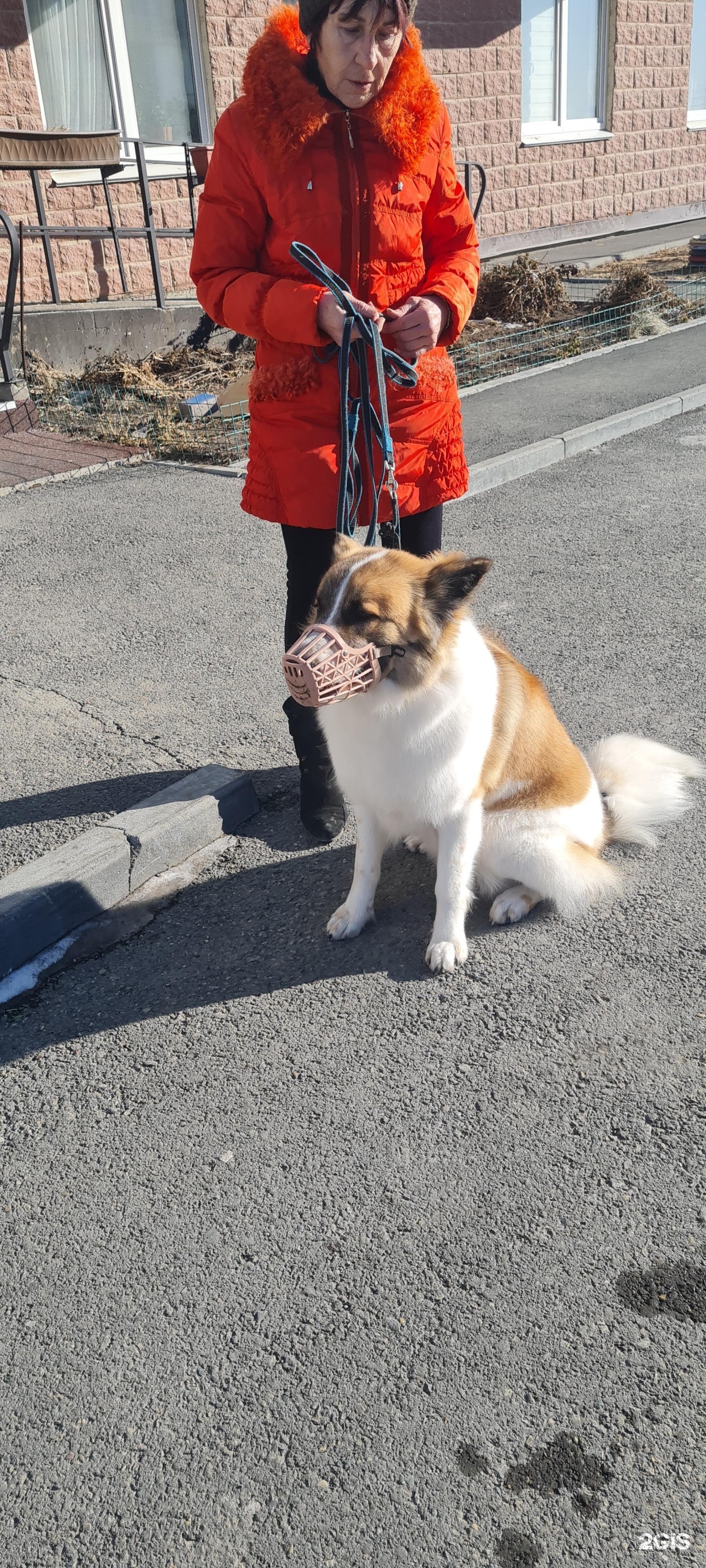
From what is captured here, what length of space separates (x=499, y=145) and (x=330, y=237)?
14.1 meters

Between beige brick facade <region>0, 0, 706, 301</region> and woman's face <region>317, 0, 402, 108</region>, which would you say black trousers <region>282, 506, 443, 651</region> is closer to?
woman's face <region>317, 0, 402, 108</region>

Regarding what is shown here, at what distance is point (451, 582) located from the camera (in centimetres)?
268

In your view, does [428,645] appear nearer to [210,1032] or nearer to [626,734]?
[210,1032]

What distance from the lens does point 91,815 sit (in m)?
4.04

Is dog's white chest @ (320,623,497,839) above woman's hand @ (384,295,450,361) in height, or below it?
below

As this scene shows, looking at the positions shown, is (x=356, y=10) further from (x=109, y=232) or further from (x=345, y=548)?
(x=109, y=232)

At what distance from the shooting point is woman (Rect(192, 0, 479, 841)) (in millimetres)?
2953

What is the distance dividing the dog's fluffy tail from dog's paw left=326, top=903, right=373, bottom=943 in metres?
0.94

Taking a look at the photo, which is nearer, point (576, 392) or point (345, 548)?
point (345, 548)

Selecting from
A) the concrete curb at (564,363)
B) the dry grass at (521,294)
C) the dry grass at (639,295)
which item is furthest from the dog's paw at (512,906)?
the dry grass at (639,295)

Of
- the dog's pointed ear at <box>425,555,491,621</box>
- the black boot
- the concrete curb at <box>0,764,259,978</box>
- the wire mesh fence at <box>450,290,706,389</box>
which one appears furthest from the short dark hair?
the wire mesh fence at <box>450,290,706,389</box>

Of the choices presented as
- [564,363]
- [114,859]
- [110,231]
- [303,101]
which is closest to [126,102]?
[110,231]

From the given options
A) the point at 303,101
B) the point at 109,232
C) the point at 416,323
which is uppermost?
the point at 303,101

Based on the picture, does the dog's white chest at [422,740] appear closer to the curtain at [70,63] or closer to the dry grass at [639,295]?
the curtain at [70,63]
